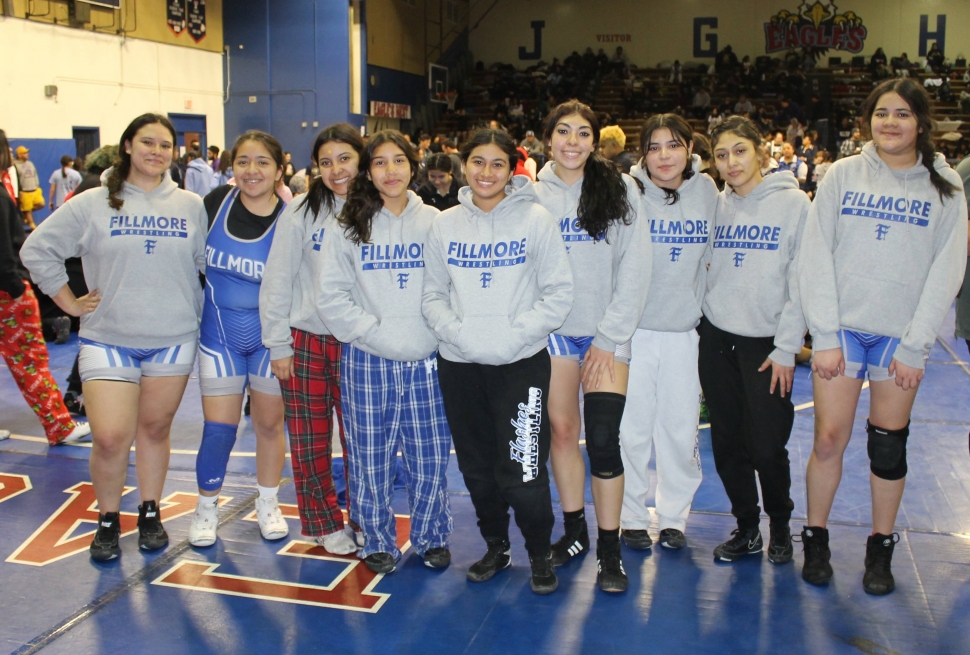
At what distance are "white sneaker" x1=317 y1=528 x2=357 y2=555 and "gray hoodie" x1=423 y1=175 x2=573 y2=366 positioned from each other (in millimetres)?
999

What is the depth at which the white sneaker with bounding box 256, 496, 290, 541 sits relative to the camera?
3.80 meters

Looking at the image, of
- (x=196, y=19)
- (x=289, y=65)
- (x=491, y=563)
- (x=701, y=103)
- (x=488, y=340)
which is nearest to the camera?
(x=488, y=340)

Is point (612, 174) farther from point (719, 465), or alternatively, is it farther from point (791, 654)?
point (791, 654)

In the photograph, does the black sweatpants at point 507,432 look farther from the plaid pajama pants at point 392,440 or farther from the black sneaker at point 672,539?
the black sneaker at point 672,539

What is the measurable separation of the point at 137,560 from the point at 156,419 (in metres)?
0.59

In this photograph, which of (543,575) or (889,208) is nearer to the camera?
(889,208)

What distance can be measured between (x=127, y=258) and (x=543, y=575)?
82.2 inches

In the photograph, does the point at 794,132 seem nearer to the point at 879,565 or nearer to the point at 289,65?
the point at 289,65

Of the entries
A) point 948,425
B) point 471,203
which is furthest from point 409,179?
point 948,425

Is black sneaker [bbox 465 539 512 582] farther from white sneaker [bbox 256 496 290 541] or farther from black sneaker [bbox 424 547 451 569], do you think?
white sneaker [bbox 256 496 290 541]

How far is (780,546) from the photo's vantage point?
354 centimetres

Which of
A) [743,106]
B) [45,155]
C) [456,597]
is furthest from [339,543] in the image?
[743,106]

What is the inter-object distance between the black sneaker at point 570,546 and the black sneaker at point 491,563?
0.20 metres

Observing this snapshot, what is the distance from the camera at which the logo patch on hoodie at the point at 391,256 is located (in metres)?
3.32
